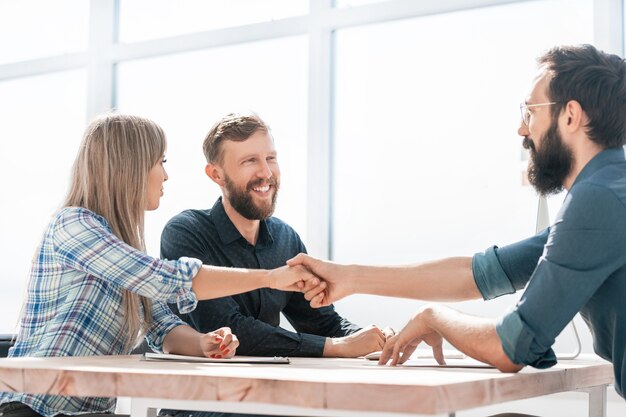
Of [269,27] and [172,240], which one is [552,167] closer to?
[172,240]

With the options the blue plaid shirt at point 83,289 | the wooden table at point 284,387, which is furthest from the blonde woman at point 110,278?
the wooden table at point 284,387

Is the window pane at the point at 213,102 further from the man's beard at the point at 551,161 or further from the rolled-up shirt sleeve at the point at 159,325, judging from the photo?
the man's beard at the point at 551,161

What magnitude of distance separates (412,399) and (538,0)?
2.82 m

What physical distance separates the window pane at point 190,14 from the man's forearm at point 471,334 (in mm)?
2745

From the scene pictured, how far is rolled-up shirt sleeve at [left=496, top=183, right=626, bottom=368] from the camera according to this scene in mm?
1507

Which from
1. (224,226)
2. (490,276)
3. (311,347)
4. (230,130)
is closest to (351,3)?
(230,130)

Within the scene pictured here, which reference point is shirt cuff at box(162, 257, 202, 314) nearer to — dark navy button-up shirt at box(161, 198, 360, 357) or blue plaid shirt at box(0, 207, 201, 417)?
blue plaid shirt at box(0, 207, 201, 417)

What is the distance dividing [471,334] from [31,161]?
3.88 metres

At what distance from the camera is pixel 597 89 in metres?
1.83

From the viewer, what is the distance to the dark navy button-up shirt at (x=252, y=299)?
246cm

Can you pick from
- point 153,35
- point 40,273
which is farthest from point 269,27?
point 40,273

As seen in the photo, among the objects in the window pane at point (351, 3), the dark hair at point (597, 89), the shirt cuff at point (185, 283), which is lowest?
the shirt cuff at point (185, 283)

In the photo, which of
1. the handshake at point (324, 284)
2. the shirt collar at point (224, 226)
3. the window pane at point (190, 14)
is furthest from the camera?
the window pane at point (190, 14)

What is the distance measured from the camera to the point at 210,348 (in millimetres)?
2033
